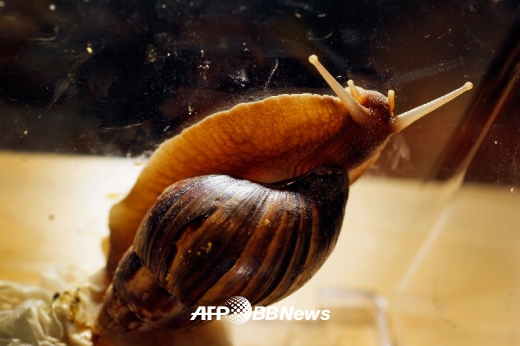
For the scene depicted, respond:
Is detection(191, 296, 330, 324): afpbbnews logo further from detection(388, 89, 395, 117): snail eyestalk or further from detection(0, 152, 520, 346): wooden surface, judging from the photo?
detection(388, 89, 395, 117): snail eyestalk

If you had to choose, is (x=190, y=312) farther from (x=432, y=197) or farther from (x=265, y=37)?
(x=432, y=197)

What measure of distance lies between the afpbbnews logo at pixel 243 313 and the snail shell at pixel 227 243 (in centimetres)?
2

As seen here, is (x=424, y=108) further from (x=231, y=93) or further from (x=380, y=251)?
(x=380, y=251)

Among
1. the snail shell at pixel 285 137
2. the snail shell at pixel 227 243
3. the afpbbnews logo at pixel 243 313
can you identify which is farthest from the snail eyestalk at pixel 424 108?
the afpbbnews logo at pixel 243 313

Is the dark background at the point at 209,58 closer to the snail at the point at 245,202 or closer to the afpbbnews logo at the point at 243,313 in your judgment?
the snail at the point at 245,202

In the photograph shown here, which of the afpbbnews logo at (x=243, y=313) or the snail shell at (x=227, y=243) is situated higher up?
the snail shell at (x=227, y=243)

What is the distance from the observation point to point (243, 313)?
0.86 meters

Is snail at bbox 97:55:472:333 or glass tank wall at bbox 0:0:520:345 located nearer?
snail at bbox 97:55:472:333

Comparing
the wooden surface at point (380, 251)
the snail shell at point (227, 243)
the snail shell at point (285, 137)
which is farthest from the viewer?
the wooden surface at point (380, 251)

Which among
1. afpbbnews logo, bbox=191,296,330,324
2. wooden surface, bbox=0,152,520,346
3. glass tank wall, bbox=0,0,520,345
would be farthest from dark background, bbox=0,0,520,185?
afpbbnews logo, bbox=191,296,330,324

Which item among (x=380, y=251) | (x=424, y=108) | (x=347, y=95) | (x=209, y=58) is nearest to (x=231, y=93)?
(x=209, y=58)

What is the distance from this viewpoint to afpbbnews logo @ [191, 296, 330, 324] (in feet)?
2.66

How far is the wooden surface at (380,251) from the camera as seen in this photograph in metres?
0.99

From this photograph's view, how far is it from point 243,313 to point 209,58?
0.43 meters
